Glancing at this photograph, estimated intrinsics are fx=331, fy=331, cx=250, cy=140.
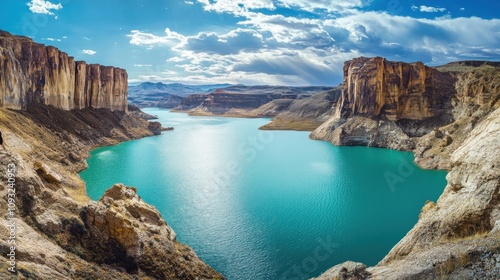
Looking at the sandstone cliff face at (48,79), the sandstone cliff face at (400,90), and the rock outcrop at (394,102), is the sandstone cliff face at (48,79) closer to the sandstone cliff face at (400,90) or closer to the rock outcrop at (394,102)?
the rock outcrop at (394,102)

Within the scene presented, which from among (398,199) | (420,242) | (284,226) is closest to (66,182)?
(284,226)

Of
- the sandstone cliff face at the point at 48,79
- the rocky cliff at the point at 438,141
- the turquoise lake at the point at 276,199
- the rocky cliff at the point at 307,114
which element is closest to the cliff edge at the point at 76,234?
the turquoise lake at the point at 276,199

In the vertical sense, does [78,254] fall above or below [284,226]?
above

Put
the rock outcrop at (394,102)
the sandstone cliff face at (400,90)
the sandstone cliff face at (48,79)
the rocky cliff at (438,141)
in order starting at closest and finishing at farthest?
→ the rocky cliff at (438,141), the sandstone cliff face at (48,79), the rock outcrop at (394,102), the sandstone cliff face at (400,90)

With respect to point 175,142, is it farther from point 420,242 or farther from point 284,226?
point 420,242

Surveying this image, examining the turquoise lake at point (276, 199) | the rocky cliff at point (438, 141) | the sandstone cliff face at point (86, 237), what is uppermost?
the rocky cliff at point (438, 141)

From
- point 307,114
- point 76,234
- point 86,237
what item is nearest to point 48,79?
point 76,234
